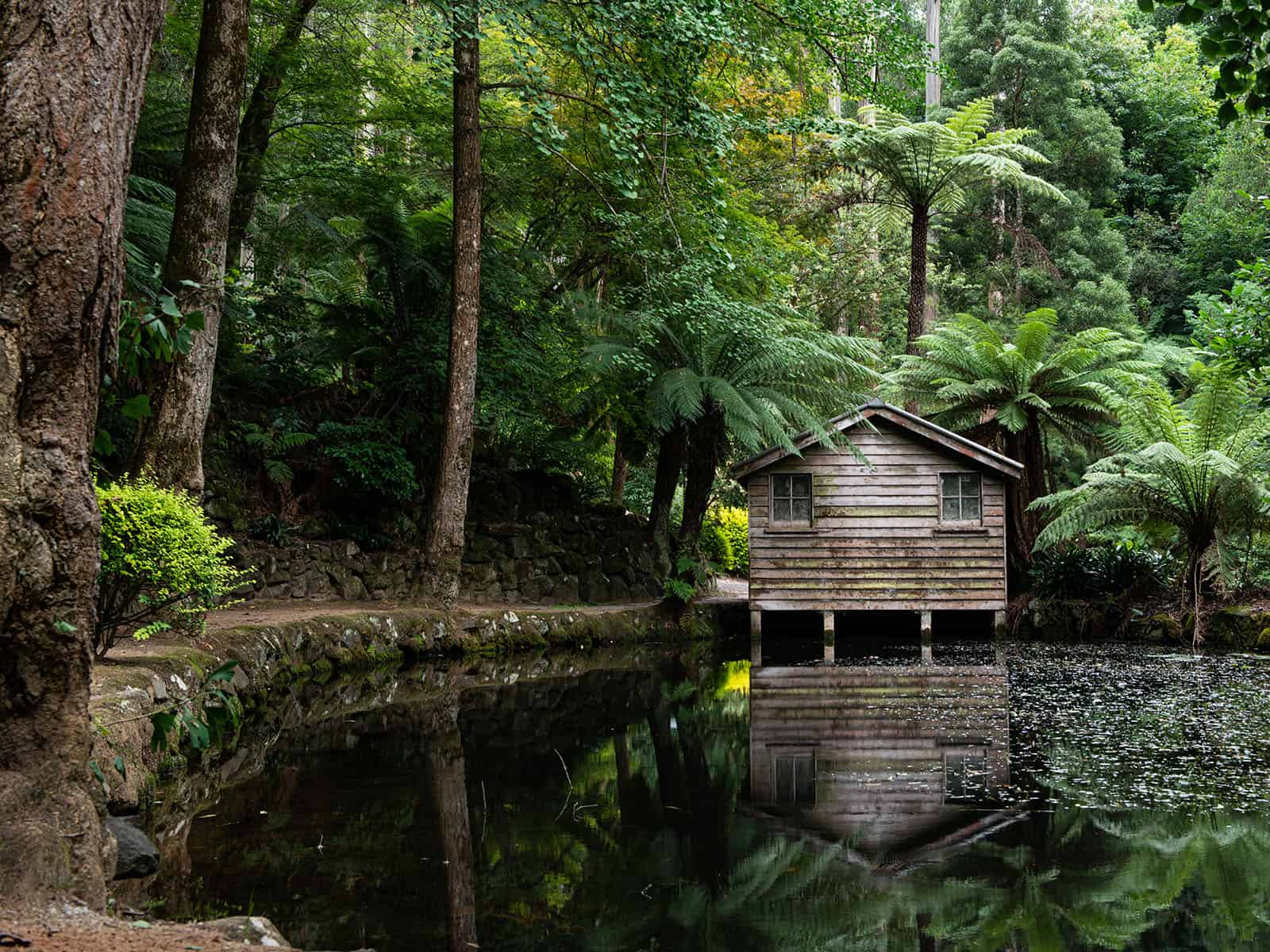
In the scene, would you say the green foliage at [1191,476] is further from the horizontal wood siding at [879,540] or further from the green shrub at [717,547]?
the green shrub at [717,547]

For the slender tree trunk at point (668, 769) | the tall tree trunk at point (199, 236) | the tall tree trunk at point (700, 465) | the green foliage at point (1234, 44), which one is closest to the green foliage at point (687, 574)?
the tall tree trunk at point (700, 465)

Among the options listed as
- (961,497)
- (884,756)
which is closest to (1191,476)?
(961,497)

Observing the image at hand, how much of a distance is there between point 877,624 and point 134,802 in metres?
13.7

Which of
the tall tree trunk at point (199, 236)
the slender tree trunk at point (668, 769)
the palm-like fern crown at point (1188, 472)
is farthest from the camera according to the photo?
the palm-like fern crown at point (1188, 472)

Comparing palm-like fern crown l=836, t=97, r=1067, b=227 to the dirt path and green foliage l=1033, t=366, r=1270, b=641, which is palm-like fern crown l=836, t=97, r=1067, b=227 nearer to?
green foliage l=1033, t=366, r=1270, b=641

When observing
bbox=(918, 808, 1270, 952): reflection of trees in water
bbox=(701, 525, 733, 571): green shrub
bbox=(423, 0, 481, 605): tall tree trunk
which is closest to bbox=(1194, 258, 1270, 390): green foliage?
bbox=(918, 808, 1270, 952): reflection of trees in water

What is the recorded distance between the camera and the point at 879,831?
466cm

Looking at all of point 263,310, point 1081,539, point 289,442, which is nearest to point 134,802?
point 289,442

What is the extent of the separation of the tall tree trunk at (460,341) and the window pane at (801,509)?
574 centimetres

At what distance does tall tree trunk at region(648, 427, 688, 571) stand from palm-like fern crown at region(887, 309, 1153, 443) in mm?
3076

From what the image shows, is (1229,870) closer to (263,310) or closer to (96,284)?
(96,284)

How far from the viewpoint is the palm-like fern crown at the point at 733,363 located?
11.9 meters

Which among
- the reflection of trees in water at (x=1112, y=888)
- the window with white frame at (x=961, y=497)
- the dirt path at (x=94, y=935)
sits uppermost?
the window with white frame at (x=961, y=497)

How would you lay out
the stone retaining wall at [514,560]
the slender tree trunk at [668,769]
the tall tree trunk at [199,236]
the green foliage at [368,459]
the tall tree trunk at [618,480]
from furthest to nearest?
1. the tall tree trunk at [618,480]
2. the green foliage at [368,459]
3. the stone retaining wall at [514,560]
4. the tall tree trunk at [199,236]
5. the slender tree trunk at [668,769]
